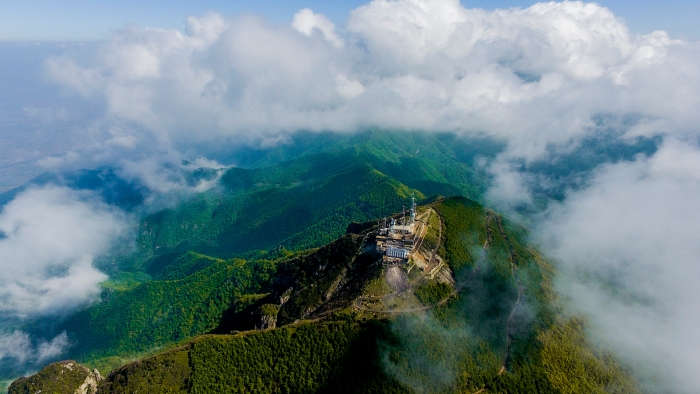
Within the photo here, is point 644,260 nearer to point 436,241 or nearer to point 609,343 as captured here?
point 609,343

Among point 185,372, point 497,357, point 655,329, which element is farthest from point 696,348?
point 185,372

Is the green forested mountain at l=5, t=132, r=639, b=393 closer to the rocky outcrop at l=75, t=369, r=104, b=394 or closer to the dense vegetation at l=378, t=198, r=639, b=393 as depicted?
the dense vegetation at l=378, t=198, r=639, b=393

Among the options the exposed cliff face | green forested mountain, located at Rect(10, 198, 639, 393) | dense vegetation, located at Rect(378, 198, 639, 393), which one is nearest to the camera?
the exposed cliff face

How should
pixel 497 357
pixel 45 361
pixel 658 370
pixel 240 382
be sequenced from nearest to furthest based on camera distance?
pixel 240 382
pixel 497 357
pixel 658 370
pixel 45 361

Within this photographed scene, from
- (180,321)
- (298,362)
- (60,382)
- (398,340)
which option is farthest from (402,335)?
(180,321)

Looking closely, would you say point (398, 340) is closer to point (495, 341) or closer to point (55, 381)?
point (495, 341)

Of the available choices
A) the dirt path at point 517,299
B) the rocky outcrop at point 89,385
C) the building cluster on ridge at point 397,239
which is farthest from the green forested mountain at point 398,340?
the building cluster on ridge at point 397,239

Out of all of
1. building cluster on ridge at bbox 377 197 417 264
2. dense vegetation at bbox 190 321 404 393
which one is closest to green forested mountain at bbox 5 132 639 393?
dense vegetation at bbox 190 321 404 393

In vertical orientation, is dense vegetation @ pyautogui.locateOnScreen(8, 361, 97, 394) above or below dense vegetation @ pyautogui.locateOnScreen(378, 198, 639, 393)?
below

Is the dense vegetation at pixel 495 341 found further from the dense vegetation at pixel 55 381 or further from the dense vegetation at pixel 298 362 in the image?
the dense vegetation at pixel 55 381
